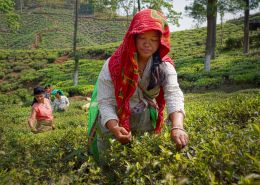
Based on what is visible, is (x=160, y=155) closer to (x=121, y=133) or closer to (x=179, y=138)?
(x=179, y=138)

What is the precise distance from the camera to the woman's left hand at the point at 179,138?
2348 millimetres

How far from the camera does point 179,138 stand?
2.39 meters

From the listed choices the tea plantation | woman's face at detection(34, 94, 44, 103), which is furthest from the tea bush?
woman's face at detection(34, 94, 44, 103)

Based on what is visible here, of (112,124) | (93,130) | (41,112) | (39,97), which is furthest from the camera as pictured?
(41,112)

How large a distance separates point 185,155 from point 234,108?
1.97 metres

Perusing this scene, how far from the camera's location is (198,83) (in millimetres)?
14188

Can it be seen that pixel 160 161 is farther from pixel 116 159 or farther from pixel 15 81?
pixel 15 81

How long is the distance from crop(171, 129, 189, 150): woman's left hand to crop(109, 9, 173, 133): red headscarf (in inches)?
22.8

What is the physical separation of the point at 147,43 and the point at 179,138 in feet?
2.78

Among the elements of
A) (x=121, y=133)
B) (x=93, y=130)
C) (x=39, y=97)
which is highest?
(x=121, y=133)

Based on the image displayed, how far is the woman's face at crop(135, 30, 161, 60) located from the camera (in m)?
2.79

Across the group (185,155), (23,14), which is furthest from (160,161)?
(23,14)

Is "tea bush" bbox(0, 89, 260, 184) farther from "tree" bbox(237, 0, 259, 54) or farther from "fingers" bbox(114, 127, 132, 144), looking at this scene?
"tree" bbox(237, 0, 259, 54)

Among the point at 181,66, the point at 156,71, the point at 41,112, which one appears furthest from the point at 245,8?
the point at 156,71
